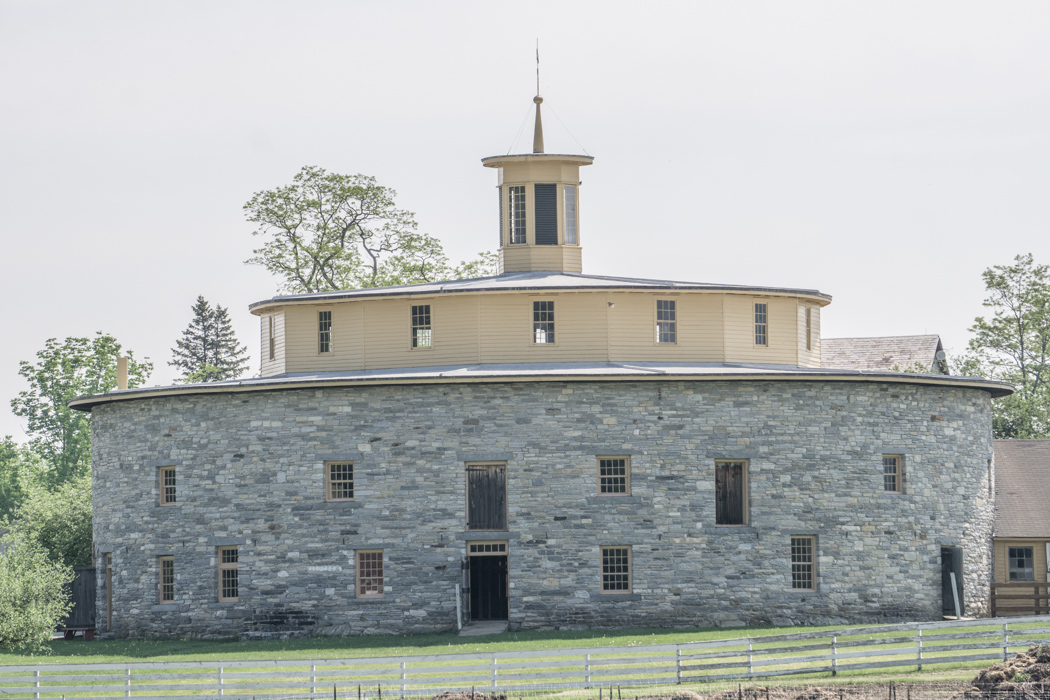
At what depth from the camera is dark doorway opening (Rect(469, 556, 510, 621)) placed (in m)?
39.1

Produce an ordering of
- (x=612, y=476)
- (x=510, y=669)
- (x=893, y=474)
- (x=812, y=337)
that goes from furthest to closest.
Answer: (x=812, y=337) < (x=893, y=474) < (x=612, y=476) < (x=510, y=669)

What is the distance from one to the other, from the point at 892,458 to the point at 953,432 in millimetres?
2083

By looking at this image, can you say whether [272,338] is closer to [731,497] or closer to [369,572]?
[369,572]

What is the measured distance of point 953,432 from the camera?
40688 millimetres

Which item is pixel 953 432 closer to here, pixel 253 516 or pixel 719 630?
pixel 719 630

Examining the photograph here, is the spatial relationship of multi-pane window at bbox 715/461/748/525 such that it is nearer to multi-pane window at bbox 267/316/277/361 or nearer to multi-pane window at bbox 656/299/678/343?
multi-pane window at bbox 656/299/678/343

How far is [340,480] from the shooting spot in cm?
3884

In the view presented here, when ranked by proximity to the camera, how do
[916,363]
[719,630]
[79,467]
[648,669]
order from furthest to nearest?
[79,467]
[916,363]
[719,630]
[648,669]

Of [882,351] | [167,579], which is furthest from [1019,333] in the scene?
[167,579]

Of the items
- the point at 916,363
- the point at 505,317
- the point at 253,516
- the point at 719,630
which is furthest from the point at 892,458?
the point at 916,363

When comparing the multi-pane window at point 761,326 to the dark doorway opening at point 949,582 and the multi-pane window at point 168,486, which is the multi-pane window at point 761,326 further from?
the multi-pane window at point 168,486

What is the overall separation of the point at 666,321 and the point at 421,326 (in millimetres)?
6813

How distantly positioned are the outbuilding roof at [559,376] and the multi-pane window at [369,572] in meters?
4.41

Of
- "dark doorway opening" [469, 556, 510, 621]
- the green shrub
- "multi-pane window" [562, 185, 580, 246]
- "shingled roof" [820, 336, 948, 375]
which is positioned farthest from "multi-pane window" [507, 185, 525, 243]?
"shingled roof" [820, 336, 948, 375]
